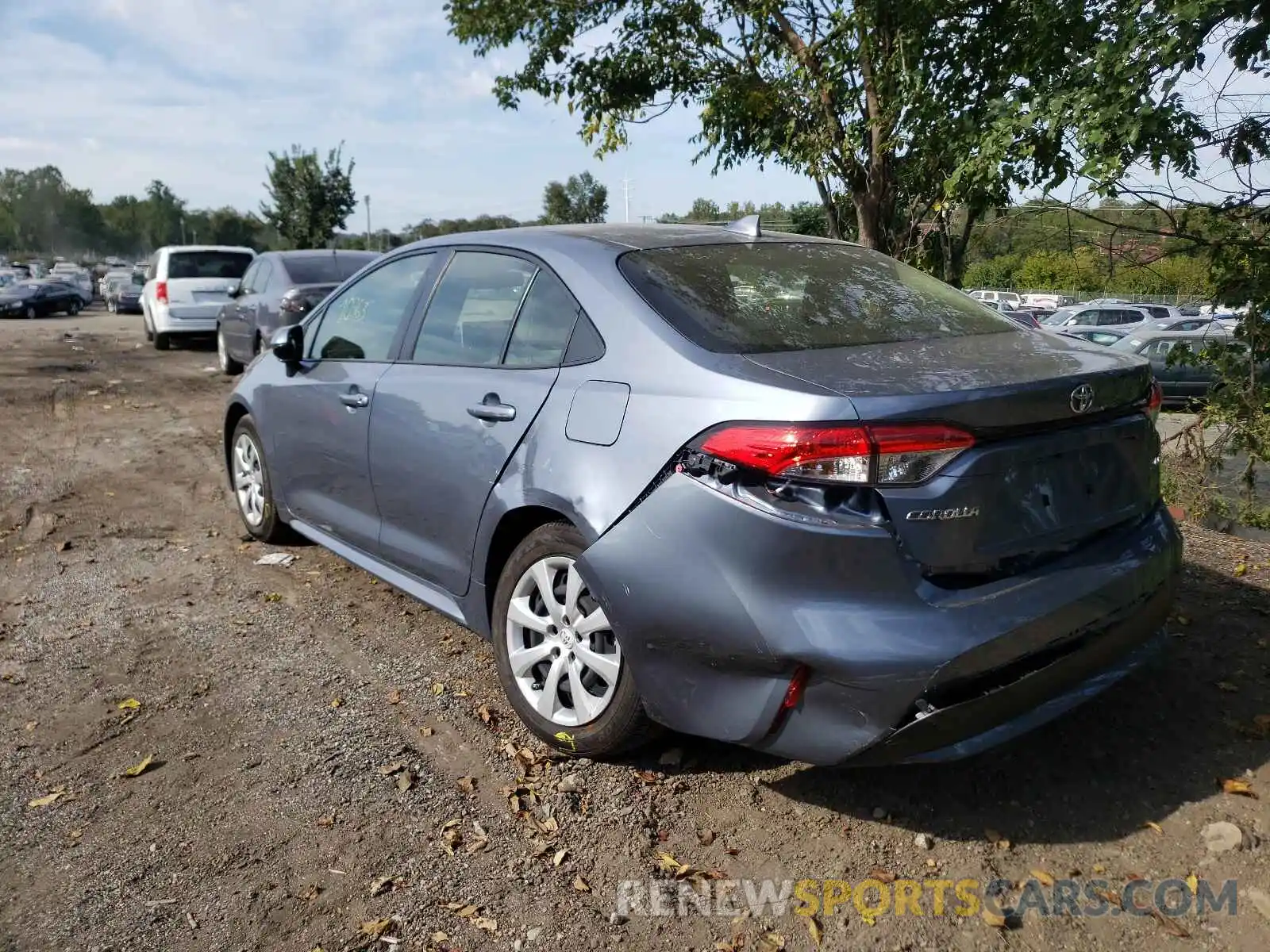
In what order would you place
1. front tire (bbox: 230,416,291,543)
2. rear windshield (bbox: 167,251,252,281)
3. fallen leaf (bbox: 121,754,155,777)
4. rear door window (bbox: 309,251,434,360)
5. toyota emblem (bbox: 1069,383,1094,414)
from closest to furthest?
toyota emblem (bbox: 1069,383,1094,414)
fallen leaf (bbox: 121,754,155,777)
rear door window (bbox: 309,251,434,360)
front tire (bbox: 230,416,291,543)
rear windshield (bbox: 167,251,252,281)

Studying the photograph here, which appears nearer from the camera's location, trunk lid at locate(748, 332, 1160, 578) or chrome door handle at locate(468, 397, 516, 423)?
trunk lid at locate(748, 332, 1160, 578)

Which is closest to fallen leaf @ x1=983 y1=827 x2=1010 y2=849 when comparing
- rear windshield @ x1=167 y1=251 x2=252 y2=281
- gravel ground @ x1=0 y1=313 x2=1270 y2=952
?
gravel ground @ x1=0 y1=313 x2=1270 y2=952

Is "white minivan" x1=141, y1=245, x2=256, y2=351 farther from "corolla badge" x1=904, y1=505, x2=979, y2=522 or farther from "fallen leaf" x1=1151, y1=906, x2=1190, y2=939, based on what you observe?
"fallen leaf" x1=1151, y1=906, x2=1190, y2=939

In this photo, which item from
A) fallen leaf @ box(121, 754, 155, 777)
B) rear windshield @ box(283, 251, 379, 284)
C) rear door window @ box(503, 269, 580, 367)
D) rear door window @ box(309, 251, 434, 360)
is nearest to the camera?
fallen leaf @ box(121, 754, 155, 777)

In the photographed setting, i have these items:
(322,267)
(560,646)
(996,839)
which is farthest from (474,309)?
(322,267)

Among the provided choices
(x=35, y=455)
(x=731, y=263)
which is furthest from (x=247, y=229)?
(x=731, y=263)

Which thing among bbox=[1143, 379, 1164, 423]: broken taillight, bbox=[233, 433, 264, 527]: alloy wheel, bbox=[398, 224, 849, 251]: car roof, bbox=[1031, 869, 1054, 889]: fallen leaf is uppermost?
bbox=[398, 224, 849, 251]: car roof

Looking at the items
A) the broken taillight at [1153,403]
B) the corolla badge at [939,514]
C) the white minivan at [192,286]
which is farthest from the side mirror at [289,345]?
the white minivan at [192,286]

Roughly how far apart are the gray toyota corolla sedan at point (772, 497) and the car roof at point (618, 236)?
0.02m

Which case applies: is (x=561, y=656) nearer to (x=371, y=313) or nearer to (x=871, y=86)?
(x=371, y=313)

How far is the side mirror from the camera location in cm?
484

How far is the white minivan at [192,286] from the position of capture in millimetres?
16547

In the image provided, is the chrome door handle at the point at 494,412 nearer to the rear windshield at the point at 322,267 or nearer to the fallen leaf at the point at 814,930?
the fallen leaf at the point at 814,930

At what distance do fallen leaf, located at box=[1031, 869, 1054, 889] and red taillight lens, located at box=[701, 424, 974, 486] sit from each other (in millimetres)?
1094
